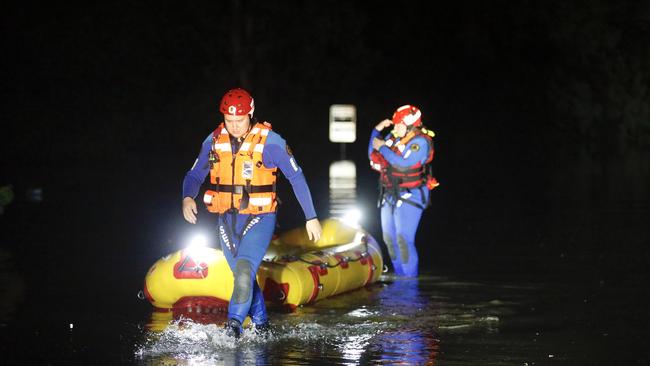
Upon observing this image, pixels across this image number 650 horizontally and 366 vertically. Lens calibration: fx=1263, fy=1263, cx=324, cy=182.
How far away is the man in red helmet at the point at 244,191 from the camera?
10203 millimetres

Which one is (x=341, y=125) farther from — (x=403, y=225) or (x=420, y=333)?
(x=420, y=333)

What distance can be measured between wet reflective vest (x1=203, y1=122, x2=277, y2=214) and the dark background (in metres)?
20.1

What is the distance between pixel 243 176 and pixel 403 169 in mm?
4381

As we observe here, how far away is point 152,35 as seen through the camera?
5038 centimetres

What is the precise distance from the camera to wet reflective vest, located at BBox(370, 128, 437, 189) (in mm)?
14188

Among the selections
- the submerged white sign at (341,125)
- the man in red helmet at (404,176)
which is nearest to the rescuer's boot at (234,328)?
the man in red helmet at (404,176)

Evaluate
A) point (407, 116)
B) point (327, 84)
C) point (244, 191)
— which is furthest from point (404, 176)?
point (327, 84)

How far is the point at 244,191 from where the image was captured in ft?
33.7

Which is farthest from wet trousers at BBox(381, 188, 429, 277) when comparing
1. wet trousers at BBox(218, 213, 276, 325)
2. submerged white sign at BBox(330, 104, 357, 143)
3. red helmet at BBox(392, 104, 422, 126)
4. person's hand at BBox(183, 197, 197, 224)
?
submerged white sign at BBox(330, 104, 357, 143)

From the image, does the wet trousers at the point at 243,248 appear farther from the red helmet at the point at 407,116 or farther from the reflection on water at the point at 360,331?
the red helmet at the point at 407,116

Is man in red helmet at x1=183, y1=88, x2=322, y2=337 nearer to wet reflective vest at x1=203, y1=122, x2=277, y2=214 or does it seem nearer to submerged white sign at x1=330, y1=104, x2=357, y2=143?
wet reflective vest at x1=203, y1=122, x2=277, y2=214

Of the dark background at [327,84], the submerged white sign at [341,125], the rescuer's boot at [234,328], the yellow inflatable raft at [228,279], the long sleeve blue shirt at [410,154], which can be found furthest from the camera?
the submerged white sign at [341,125]

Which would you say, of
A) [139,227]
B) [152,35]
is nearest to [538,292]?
[139,227]

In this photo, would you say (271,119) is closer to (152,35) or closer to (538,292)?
(152,35)
